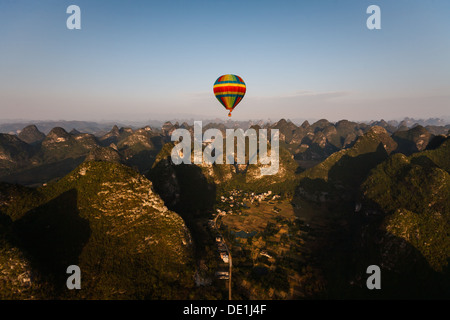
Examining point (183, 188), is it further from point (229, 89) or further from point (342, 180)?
point (342, 180)

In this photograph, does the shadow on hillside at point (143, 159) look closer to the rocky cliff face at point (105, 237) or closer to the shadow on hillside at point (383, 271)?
the rocky cliff face at point (105, 237)

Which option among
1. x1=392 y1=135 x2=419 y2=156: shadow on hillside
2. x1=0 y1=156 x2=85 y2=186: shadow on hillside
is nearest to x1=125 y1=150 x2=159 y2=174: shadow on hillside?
x1=0 y1=156 x2=85 y2=186: shadow on hillside

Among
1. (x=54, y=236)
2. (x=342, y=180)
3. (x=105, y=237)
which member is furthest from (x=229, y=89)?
(x=342, y=180)

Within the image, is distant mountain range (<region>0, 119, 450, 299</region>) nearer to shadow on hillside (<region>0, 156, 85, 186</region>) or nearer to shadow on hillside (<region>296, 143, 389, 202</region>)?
shadow on hillside (<region>296, 143, 389, 202</region>)
